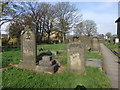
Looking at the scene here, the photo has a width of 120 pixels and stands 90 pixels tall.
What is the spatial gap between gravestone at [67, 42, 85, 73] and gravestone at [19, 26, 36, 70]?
217 cm

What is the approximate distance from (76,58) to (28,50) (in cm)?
296

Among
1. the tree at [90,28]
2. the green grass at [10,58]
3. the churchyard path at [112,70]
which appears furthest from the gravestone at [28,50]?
the tree at [90,28]

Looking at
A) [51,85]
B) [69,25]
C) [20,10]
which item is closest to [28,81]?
[51,85]

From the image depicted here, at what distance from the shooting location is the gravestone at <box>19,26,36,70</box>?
5.98 m

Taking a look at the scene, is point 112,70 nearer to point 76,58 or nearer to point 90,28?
point 76,58

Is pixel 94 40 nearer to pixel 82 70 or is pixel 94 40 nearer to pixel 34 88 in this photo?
pixel 82 70

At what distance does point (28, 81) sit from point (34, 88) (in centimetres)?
55

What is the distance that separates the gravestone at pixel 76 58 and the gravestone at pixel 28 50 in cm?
217

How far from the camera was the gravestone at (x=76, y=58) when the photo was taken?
5.21 meters

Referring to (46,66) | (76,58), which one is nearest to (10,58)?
(46,66)

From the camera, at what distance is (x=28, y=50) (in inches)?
244

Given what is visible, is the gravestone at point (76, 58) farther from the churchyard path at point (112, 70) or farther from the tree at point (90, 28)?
the tree at point (90, 28)

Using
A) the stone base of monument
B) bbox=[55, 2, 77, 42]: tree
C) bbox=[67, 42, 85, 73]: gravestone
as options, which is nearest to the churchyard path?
Answer: bbox=[67, 42, 85, 73]: gravestone

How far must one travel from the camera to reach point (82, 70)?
5.16m
